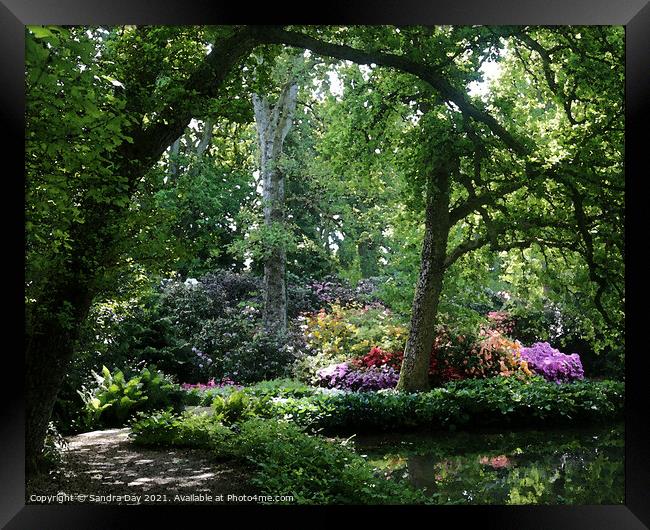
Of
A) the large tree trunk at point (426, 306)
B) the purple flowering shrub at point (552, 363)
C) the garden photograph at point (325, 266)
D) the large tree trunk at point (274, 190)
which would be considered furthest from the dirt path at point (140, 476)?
the purple flowering shrub at point (552, 363)

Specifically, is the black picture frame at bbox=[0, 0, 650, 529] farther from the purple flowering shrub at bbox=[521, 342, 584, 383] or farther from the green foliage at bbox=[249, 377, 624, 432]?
the purple flowering shrub at bbox=[521, 342, 584, 383]

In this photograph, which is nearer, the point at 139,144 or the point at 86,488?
the point at 86,488

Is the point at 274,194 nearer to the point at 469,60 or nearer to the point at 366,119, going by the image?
the point at 366,119

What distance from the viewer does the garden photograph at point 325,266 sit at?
4605mm

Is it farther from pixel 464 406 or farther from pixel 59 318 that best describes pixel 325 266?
pixel 59 318

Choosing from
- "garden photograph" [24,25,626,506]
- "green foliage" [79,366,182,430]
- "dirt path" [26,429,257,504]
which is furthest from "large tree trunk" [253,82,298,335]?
"dirt path" [26,429,257,504]

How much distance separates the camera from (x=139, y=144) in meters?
5.06

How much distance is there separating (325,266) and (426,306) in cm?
141

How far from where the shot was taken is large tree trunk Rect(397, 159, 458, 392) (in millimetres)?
7727

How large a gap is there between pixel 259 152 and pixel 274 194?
3.21ft

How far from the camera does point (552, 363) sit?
27.2 ft

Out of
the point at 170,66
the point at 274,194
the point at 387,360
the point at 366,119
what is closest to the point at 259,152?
the point at 274,194
